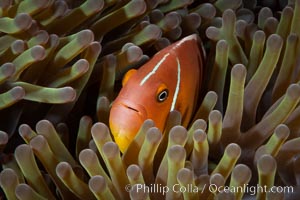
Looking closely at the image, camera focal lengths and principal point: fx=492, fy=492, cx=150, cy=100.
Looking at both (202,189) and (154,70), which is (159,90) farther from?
(202,189)

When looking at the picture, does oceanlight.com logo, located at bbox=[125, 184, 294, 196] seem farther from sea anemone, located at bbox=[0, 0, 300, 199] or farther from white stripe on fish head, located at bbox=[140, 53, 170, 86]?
white stripe on fish head, located at bbox=[140, 53, 170, 86]

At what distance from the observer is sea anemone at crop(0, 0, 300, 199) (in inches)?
42.1

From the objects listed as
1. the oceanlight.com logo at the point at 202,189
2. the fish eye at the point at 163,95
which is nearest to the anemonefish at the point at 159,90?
the fish eye at the point at 163,95

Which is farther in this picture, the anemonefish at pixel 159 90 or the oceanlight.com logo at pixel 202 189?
the anemonefish at pixel 159 90

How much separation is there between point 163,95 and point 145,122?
127 mm

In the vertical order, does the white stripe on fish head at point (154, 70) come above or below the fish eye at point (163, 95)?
above

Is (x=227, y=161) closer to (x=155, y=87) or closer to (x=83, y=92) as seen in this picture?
(x=155, y=87)

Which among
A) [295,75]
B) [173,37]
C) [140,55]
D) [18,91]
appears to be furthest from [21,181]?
[295,75]

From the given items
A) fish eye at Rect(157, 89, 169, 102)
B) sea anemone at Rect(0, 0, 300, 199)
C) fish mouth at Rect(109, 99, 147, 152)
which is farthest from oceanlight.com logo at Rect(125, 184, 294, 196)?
fish eye at Rect(157, 89, 169, 102)

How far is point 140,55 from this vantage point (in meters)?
1.36

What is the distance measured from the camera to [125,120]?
3.70 feet

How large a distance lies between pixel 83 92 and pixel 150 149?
0.41m

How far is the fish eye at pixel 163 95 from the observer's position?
3.94 feet

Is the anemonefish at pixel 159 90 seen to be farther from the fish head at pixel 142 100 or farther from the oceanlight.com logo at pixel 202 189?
the oceanlight.com logo at pixel 202 189
